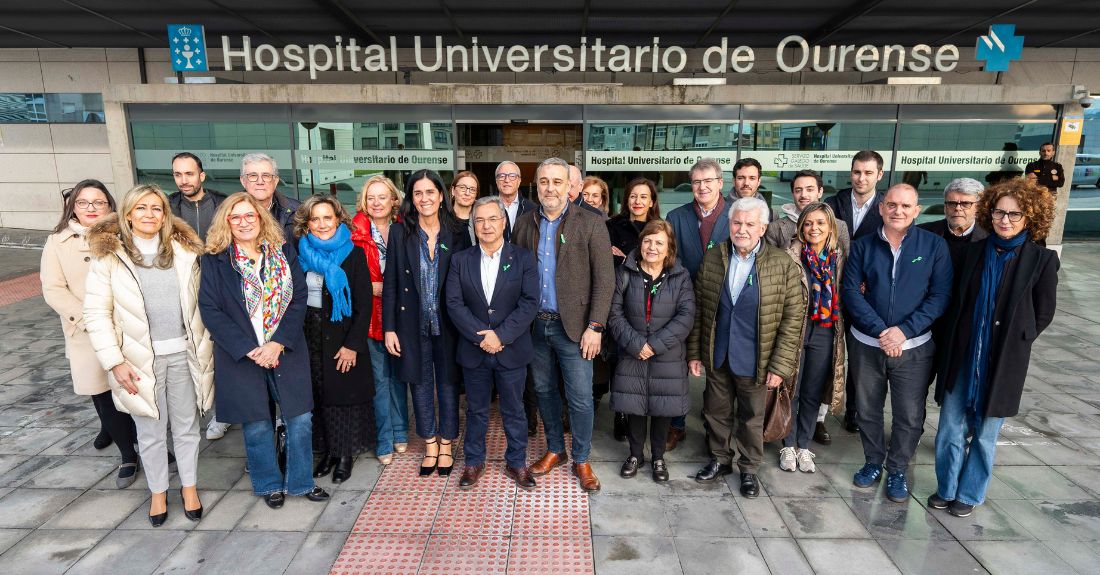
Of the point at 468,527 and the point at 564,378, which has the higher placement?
the point at 564,378

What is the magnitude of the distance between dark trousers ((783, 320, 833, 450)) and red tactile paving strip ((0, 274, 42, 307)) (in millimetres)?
10521

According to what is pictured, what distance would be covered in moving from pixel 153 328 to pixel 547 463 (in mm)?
2504

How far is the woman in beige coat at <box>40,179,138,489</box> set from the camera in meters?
3.62

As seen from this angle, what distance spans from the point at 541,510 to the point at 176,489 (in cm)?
242

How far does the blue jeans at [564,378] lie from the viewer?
12.0 ft

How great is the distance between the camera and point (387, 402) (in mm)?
4039

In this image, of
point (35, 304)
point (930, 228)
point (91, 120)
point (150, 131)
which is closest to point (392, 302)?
point (930, 228)

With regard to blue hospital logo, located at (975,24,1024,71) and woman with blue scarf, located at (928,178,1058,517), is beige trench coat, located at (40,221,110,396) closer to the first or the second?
woman with blue scarf, located at (928,178,1058,517)

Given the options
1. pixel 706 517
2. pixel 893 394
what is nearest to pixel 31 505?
pixel 706 517

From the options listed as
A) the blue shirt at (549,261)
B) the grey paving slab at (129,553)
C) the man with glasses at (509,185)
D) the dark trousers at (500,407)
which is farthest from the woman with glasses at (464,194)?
the grey paving slab at (129,553)

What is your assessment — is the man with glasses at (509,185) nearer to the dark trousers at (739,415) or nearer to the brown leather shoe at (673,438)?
the dark trousers at (739,415)

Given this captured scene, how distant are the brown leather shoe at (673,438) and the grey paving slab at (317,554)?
7.50 feet

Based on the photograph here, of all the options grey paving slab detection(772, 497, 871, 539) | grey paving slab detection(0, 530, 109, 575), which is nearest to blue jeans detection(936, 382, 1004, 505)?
grey paving slab detection(772, 497, 871, 539)

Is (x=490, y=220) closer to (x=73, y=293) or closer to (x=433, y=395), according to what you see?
(x=433, y=395)
